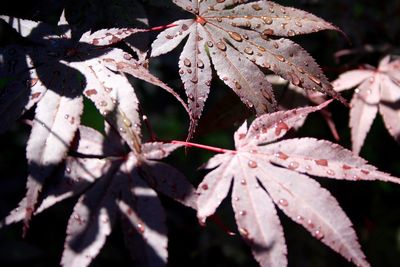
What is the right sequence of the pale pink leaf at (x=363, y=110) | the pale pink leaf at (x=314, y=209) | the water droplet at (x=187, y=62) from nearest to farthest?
1. the pale pink leaf at (x=314, y=209)
2. the water droplet at (x=187, y=62)
3. the pale pink leaf at (x=363, y=110)

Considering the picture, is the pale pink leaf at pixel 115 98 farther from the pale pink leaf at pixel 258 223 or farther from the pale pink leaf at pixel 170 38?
the pale pink leaf at pixel 258 223

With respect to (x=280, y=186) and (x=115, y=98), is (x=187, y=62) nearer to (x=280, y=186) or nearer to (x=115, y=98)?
(x=115, y=98)

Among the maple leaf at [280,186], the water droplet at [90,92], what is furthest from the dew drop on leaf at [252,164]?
the water droplet at [90,92]

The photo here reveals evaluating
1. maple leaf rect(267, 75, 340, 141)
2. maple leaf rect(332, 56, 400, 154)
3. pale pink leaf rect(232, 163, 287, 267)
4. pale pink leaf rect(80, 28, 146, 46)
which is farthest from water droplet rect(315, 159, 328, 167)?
pale pink leaf rect(80, 28, 146, 46)

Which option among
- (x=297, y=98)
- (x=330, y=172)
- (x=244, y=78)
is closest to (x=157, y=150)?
(x=244, y=78)

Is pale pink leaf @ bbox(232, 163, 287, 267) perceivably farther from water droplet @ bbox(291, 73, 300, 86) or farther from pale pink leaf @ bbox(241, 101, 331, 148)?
water droplet @ bbox(291, 73, 300, 86)

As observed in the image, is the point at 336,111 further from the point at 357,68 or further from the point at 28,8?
the point at 28,8
